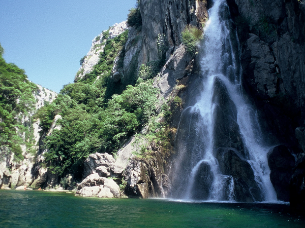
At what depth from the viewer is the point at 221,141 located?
2061cm

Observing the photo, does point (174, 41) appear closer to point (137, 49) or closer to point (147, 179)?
point (137, 49)

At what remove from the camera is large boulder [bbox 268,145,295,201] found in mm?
17641

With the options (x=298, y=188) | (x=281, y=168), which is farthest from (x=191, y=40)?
→ (x=298, y=188)

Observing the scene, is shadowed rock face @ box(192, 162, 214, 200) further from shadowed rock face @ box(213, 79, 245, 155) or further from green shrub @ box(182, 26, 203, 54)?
green shrub @ box(182, 26, 203, 54)

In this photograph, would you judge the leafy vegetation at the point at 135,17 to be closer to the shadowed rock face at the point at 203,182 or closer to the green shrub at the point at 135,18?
the green shrub at the point at 135,18

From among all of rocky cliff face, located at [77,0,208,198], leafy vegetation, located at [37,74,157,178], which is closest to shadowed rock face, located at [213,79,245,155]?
rocky cliff face, located at [77,0,208,198]

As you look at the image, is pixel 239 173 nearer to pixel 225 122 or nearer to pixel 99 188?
pixel 225 122

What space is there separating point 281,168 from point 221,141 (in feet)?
14.8

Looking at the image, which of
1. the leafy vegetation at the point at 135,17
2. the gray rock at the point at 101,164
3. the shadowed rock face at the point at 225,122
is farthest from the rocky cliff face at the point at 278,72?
the leafy vegetation at the point at 135,17

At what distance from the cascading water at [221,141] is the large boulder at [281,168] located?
37cm

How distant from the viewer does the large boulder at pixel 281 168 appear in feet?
57.9

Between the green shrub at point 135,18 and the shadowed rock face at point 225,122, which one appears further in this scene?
the green shrub at point 135,18

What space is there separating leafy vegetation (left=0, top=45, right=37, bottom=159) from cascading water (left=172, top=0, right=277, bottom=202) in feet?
55.3

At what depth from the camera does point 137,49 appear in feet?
135
